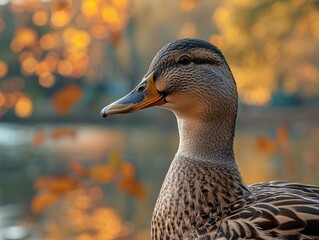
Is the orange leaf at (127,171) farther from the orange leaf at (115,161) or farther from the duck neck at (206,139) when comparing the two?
the duck neck at (206,139)

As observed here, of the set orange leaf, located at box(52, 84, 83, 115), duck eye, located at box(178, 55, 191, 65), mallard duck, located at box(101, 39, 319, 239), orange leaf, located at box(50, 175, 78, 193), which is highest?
orange leaf, located at box(52, 84, 83, 115)

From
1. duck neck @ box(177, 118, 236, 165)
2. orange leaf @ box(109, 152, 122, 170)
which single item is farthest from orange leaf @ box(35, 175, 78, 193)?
duck neck @ box(177, 118, 236, 165)

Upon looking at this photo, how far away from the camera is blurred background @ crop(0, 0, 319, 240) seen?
534 centimetres

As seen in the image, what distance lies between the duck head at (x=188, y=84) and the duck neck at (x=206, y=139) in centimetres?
2

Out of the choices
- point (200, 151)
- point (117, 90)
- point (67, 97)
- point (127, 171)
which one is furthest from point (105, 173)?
point (117, 90)

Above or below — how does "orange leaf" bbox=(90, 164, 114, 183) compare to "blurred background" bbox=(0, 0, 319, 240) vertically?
below

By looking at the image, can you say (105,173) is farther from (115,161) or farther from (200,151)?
(200,151)

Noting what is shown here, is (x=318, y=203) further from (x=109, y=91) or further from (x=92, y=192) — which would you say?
(x=109, y=91)

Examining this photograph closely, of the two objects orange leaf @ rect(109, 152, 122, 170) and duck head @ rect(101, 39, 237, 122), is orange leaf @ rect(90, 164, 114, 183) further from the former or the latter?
duck head @ rect(101, 39, 237, 122)

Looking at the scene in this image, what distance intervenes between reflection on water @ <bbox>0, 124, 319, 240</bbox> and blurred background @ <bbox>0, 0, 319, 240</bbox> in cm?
3

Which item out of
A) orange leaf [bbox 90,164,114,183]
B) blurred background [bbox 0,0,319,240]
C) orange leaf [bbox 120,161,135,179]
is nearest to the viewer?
orange leaf [bbox 120,161,135,179]

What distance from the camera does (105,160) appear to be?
11883 millimetres

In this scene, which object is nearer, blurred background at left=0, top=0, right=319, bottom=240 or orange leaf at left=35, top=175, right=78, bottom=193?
orange leaf at left=35, top=175, right=78, bottom=193

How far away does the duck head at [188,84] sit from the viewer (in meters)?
1.62
